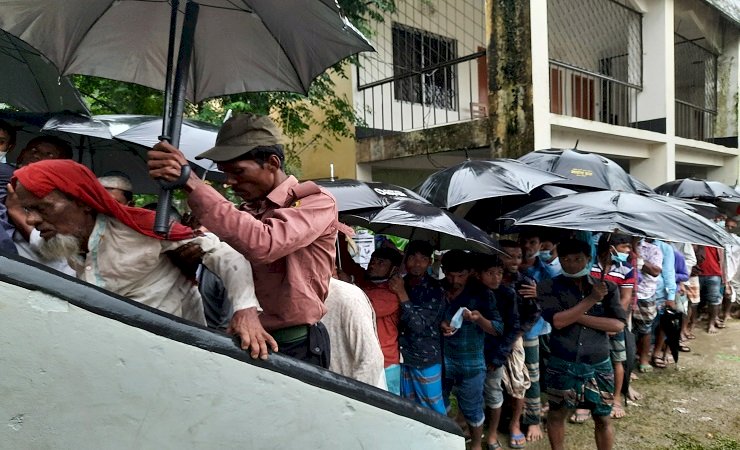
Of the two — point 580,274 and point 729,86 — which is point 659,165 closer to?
point 729,86

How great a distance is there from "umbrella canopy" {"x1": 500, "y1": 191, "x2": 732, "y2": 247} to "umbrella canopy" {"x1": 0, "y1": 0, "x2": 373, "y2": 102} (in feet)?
5.67

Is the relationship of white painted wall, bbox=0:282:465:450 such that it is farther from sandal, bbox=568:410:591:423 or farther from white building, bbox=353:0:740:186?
white building, bbox=353:0:740:186

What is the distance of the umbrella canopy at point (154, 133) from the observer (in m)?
3.41

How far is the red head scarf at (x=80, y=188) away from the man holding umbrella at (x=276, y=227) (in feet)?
0.79

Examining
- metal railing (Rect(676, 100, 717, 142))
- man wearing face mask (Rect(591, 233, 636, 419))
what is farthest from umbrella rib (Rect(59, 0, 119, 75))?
metal railing (Rect(676, 100, 717, 142))

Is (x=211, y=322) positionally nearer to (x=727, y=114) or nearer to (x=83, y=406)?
(x=83, y=406)

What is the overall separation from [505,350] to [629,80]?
777 cm

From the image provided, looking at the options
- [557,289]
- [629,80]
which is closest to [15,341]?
[557,289]

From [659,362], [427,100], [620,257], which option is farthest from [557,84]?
[620,257]

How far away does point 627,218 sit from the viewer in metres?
2.92

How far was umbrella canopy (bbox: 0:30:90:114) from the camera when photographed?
3.60m

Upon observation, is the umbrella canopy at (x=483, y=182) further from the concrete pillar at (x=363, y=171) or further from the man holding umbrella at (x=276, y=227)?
the concrete pillar at (x=363, y=171)

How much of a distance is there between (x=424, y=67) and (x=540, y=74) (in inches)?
111

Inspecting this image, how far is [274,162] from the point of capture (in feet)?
5.93
